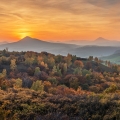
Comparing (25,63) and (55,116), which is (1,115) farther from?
(25,63)

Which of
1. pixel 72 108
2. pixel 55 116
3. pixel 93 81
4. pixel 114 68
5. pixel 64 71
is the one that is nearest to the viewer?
pixel 55 116

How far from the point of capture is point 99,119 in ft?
49.5

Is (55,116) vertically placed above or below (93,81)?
above

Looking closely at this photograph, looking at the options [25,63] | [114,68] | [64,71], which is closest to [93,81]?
[64,71]

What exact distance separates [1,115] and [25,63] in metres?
112

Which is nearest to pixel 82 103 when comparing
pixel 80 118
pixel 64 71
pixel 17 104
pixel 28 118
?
pixel 80 118

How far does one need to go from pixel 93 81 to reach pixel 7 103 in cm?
7899

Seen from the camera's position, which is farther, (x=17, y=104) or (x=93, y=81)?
(x=93, y=81)

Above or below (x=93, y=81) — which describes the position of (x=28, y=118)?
above

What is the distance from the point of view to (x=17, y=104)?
1847 cm

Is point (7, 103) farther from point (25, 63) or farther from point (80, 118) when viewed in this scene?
point (25, 63)

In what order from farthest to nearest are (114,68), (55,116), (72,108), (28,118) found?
1. (114,68)
2. (72,108)
3. (28,118)
4. (55,116)

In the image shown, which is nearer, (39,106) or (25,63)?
(39,106)

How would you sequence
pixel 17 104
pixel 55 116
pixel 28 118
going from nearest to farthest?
pixel 55 116, pixel 28 118, pixel 17 104
